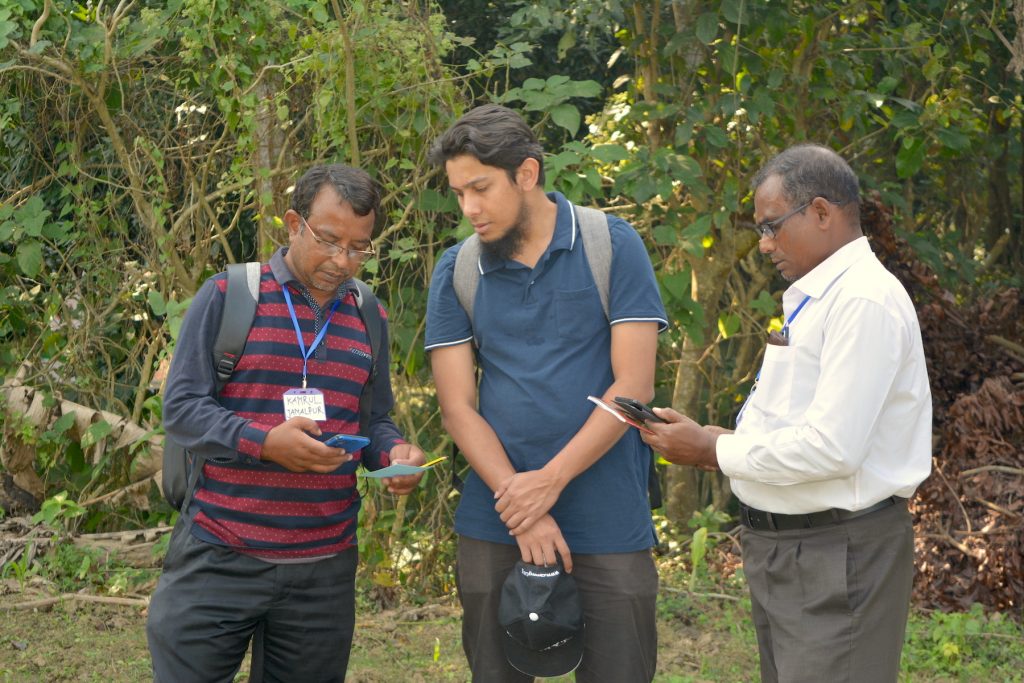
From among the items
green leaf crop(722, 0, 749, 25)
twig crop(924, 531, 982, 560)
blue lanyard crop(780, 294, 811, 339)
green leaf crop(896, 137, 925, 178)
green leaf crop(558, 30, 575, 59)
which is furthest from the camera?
green leaf crop(896, 137, 925, 178)

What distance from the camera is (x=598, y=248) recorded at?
3369mm

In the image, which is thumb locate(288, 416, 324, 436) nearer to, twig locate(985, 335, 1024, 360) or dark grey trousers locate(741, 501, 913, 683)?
dark grey trousers locate(741, 501, 913, 683)

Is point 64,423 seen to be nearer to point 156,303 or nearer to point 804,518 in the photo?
point 156,303

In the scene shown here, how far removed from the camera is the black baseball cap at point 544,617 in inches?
125

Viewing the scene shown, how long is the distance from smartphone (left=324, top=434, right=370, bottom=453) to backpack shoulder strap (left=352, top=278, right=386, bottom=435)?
8.3 inches

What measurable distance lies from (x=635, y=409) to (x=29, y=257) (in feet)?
14.3

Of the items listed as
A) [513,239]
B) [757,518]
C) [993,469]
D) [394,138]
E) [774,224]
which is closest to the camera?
[774,224]

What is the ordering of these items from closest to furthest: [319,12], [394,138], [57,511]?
[319,12]
[394,138]
[57,511]

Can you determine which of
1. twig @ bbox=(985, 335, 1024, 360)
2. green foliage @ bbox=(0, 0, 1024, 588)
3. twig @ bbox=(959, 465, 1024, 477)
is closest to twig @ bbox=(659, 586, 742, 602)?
green foliage @ bbox=(0, 0, 1024, 588)

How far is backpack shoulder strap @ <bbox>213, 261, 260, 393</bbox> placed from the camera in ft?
10.2

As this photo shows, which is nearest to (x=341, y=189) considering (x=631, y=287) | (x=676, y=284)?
(x=631, y=287)

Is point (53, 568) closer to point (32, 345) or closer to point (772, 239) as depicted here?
point (32, 345)

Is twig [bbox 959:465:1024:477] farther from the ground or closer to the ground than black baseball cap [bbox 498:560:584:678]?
closer to the ground

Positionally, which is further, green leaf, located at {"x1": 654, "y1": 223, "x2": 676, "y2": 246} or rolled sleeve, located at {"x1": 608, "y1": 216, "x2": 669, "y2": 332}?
green leaf, located at {"x1": 654, "y1": 223, "x2": 676, "y2": 246}
